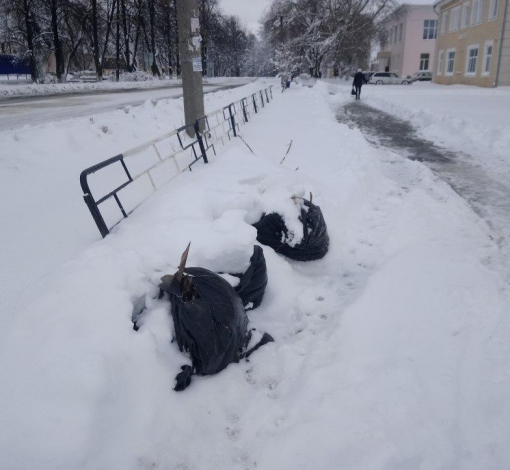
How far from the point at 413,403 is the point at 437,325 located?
2.61 ft

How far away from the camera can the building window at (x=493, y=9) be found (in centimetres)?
2483

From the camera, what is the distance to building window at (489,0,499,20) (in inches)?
977

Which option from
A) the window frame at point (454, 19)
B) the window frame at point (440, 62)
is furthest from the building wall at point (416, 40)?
the window frame at point (454, 19)

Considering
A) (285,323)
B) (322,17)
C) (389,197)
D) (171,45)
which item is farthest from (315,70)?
(285,323)

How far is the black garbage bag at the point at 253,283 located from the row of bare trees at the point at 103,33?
33.0 meters

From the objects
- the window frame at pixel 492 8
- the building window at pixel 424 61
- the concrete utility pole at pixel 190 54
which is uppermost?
the window frame at pixel 492 8

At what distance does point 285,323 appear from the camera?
3127mm

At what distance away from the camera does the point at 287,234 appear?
A: 12.6 ft

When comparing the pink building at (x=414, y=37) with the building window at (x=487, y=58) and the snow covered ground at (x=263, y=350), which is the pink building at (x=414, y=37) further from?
the snow covered ground at (x=263, y=350)

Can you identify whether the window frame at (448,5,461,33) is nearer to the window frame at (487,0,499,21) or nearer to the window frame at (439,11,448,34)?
the window frame at (439,11,448,34)

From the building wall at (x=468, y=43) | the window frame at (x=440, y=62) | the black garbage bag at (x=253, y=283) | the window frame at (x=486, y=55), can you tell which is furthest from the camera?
the window frame at (x=440, y=62)

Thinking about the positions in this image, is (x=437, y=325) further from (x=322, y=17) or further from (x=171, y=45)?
→ (x=171, y=45)

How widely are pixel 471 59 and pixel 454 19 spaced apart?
15.3ft

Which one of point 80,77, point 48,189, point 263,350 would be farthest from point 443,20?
point 263,350
